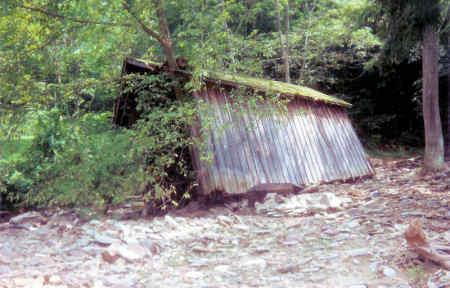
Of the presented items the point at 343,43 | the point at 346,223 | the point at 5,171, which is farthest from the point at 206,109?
the point at 343,43

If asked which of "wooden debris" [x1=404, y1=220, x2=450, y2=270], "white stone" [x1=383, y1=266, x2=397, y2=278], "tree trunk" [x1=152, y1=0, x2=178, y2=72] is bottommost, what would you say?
"white stone" [x1=383, y1=266, x2=397, y2=278]

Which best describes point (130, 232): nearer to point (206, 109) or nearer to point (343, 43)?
point (206, 109)

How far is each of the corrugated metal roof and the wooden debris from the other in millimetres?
4112

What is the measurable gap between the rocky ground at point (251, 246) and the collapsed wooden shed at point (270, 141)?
77 centimetres

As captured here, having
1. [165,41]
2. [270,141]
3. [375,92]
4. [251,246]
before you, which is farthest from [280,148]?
[375,92]

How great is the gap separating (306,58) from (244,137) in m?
11.9

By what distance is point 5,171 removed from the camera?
8.70 metres

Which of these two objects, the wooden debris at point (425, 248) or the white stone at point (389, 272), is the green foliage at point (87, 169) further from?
the wooden debris at point (425, 248)

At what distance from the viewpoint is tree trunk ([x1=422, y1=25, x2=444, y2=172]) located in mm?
Result: 9188

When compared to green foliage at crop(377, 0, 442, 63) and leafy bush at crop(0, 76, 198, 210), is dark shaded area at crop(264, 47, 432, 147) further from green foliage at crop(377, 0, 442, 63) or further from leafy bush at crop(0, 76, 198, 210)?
leafy bush at crop(0, 76, 198, 210)

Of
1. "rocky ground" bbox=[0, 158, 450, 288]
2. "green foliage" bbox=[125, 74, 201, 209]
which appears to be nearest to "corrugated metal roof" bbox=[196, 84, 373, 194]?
"green foliage" bbox=[125, 74, 201, 209]

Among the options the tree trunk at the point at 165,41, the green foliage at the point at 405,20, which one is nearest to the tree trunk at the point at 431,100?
the green foliage at the point at 405,20

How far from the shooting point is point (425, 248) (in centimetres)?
319

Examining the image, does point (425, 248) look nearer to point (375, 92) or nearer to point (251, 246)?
point (251, 246)
